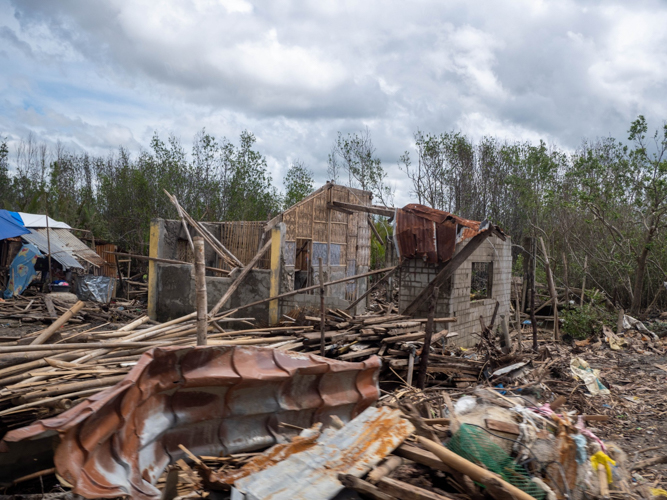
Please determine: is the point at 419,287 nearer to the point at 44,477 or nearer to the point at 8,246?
the point at 44,477

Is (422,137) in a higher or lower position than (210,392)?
higher

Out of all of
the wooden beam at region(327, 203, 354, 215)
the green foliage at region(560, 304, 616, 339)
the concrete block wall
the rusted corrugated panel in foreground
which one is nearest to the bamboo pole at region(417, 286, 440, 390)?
the rusted corrugated panel in foreground

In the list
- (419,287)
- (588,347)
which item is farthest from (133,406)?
(588,347)

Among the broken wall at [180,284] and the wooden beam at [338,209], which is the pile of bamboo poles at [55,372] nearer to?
the broken wall at [180,284]

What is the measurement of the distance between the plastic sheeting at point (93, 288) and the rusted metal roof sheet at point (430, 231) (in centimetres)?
1086

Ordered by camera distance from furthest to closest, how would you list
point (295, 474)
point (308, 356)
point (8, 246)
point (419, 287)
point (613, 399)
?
point (8, 246) → point (419, 287) → point (613, 399) → point (308, 356) → point (295, 474)

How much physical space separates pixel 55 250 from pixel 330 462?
17.5 metres

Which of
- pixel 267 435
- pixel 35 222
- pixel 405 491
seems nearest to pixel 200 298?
pixel 267 435

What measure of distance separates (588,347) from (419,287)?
14.2 ft

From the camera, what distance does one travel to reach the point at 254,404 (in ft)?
15.9

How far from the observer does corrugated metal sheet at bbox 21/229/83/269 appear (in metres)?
17.9

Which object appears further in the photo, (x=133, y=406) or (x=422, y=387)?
(x=422, y=387)

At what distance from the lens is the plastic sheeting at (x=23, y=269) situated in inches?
680

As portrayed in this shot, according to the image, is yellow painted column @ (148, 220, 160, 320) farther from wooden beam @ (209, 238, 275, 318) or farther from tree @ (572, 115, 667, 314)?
tree @ (572, 115, 667, 314)
